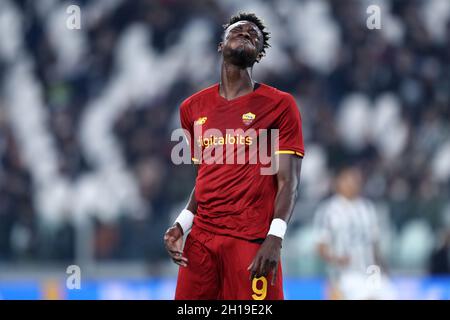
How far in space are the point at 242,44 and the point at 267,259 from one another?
0.91m

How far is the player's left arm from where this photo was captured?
396 centimetres

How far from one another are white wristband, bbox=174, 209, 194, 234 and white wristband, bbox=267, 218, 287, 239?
0.44m

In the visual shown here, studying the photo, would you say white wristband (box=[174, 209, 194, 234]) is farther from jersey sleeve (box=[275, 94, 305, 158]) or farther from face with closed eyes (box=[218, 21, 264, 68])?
face with closed eyes (box=[218, 21, 264, 68])

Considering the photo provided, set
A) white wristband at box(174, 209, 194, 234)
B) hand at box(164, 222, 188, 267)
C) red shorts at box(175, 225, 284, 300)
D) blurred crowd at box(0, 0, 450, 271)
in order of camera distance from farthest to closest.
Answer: blurred crowd at box(0, 0, 450, 271), white wristband at box(174, 209, 194, 234), hand at box(164, 222, 188, 267), red shorts at box(175, 225, 284, 300)

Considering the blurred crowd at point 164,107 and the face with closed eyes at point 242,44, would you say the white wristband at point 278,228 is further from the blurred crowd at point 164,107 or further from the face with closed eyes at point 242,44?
the blurred crowd at point 164,107

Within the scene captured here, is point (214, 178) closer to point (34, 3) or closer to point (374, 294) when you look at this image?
point (374, 294)

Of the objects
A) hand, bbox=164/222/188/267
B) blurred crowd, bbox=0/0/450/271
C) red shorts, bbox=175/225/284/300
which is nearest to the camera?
red shorts, bbox=175/225/284/300

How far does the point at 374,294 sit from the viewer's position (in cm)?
866

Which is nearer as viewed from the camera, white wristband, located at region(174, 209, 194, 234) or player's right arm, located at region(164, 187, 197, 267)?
player's right arm, located at region(164, 187, 197, 267)

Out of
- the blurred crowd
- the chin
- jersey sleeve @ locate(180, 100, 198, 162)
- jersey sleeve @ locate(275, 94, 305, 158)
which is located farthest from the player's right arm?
the blurred crowd

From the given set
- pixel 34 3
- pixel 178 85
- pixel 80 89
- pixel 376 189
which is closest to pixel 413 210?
pixel 376 189

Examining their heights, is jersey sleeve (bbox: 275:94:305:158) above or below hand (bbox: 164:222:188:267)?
above

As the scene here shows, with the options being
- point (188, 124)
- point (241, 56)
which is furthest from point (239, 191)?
point (241, 56)

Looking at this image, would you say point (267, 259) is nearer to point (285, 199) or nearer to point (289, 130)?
point (285, 199)
